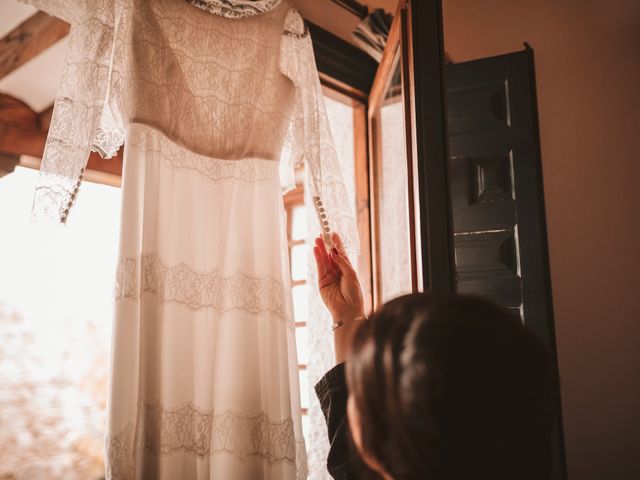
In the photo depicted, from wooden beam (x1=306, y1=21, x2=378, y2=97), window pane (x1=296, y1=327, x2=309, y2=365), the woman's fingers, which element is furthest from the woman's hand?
window pane (x1=296, y1=327, x2=309, y2=365)

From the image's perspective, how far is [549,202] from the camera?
1.95m

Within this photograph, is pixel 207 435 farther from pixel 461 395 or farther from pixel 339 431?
pixel 461 395

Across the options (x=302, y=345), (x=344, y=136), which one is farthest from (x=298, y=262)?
(x=344, y=136)

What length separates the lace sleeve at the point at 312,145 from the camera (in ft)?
4.29

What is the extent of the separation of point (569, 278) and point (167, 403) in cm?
157

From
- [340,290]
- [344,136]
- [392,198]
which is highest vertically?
[344,136]

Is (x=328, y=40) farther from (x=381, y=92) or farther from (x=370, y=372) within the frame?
(x=370, y=372)

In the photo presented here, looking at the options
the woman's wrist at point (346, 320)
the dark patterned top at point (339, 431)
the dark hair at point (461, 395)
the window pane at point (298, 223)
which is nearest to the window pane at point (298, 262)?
the window pane at point (298, 223)

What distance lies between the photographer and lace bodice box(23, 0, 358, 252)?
3.36 feet

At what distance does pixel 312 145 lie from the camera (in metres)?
1.32

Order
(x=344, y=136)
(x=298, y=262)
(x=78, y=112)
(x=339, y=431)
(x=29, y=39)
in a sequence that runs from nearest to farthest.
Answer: (x=339, y=431)
(x=78, y=112)
(x=29, y=39)
(x=344, y=136)
(x=298, y=262)

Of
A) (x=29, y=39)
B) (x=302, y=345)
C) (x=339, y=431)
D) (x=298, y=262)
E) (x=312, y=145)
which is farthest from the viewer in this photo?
(x=298, y=262)

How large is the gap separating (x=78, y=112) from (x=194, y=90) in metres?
0.29

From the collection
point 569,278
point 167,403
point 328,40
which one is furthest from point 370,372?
point 569,278
